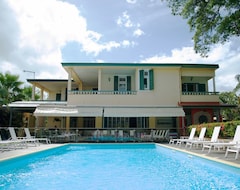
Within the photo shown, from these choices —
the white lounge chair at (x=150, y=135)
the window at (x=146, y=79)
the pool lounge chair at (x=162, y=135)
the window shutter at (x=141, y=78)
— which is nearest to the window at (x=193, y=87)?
the window at (x=146, y=79)

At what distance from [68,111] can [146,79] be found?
8.98m

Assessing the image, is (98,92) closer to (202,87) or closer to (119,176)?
(202,87)

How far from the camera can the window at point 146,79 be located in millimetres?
22875

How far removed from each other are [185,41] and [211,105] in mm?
7132

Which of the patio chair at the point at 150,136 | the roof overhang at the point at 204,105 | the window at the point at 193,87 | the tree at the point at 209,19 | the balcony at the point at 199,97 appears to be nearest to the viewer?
the tree at the point at 209,19

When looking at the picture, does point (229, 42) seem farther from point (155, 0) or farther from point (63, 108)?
point (63, 108)

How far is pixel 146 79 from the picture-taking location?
23.2 m

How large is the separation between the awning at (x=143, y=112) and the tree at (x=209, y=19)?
234 inches

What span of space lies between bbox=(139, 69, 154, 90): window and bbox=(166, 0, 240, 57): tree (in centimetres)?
638

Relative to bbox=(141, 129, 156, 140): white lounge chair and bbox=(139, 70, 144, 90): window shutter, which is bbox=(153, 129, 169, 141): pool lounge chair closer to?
bbox=(141, 129, 156, 140): white lounge chair

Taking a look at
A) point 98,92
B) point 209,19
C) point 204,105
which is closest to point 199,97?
point 204,105

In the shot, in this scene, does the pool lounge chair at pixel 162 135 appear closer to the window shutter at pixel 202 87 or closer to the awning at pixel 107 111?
the awning at pixel 107 111

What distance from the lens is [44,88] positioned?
29.6 metres

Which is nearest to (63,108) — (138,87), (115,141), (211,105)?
(115,141)
